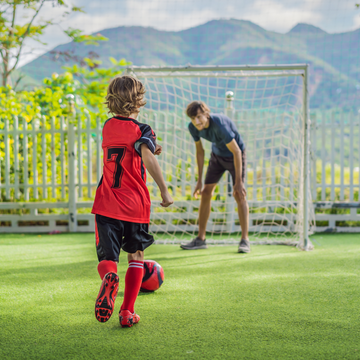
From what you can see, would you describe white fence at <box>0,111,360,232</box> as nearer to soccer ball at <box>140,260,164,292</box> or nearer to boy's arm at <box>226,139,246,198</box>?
boy's arm at <box>226,139,246,198</box>

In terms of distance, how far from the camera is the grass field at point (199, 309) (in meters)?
2.01

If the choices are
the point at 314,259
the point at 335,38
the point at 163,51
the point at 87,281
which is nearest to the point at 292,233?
the point at 314,259

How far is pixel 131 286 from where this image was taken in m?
2.28

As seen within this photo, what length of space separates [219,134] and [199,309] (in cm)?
211

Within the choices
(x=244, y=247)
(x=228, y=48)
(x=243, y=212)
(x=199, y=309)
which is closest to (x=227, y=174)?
(x=243, y=212)

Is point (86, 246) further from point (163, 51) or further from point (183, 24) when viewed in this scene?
point (163, 51)

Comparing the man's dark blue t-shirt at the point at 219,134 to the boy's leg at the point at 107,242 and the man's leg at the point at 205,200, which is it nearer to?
the man's leg at the point at 205,200

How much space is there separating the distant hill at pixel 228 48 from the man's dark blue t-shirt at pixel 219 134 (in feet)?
28.4

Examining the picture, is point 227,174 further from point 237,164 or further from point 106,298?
point 106,298

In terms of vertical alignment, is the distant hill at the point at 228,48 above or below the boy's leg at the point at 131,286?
above

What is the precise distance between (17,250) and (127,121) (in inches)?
123

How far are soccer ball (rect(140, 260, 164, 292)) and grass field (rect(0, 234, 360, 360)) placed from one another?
6cm

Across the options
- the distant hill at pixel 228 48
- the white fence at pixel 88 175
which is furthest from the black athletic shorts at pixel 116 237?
the distant hill at pixel 228 48

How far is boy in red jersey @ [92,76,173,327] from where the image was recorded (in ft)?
7.26
